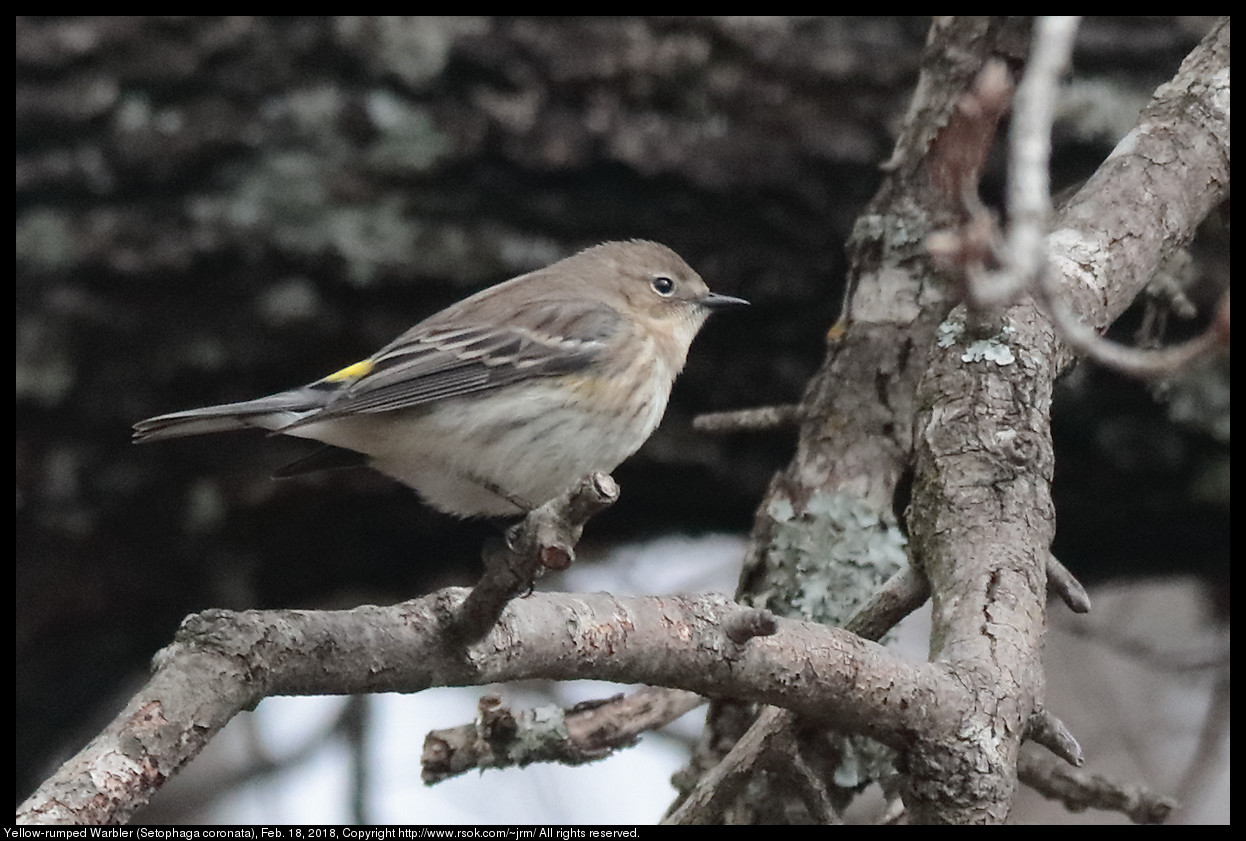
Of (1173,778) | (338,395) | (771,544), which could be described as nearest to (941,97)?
(771,544)

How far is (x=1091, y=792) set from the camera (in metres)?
3.45

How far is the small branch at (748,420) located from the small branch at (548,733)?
0.83 m

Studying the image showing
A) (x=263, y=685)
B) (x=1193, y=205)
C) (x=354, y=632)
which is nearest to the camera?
(x=263, y=685)

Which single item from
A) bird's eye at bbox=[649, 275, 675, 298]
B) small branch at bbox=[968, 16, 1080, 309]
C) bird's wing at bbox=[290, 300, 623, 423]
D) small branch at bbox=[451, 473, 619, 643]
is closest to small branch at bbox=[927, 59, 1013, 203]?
small branch at bbox=[968, 16, 1080, 309]

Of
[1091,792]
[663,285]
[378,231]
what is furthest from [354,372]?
[1091,792]

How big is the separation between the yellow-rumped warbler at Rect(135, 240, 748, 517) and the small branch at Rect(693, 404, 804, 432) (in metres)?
0.22

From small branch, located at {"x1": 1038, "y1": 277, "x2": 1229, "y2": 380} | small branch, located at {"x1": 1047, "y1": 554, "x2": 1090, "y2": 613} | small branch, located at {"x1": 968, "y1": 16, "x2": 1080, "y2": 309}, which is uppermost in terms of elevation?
small branch, located at {"x1": 968, "y1": 16, "x2": 1080, "y2": 309}

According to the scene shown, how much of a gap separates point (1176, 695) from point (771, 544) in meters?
3.64

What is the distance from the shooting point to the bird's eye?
4.80 m

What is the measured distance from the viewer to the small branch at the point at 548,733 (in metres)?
3.20

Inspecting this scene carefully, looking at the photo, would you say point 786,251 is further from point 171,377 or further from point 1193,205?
point 171,377

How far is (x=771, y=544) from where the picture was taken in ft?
13.0

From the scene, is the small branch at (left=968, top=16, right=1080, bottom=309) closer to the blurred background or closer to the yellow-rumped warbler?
the yellow-rumped warbler

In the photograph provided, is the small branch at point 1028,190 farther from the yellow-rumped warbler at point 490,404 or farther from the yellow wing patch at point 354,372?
the yellow wing patch at point 354,372
